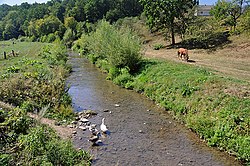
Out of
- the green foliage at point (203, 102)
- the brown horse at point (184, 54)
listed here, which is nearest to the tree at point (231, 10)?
the brown horse at point (184, 54)

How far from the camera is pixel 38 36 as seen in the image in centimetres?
10656

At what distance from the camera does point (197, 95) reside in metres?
16.3

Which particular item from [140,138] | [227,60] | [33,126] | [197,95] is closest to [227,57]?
[227,60]

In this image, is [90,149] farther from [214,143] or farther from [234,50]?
[234,50]

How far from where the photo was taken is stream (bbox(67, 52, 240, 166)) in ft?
37.1

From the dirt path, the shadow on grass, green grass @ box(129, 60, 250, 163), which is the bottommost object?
green grass @ box(129, 60, 250, 163)

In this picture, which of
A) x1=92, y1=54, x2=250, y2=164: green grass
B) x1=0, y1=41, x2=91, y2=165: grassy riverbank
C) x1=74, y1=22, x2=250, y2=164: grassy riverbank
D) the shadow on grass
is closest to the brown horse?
x1=74, y1=22, x2=250, y2=164: grassy riverbank

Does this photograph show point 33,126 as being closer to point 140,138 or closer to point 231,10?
point 140,138

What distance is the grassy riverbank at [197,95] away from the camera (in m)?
12.1

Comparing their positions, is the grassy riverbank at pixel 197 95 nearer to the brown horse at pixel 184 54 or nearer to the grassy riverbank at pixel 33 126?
the brown horse at pixel 184 54

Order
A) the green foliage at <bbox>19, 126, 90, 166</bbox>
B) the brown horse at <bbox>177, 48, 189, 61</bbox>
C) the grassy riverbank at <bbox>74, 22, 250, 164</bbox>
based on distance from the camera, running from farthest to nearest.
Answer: the brown horse at <bbox>177, 48, 189, 61</bbox> → the grassy riverbank at <bbox>74, 22, 250, 164</bbox> → the green foliage at <bbox>19, 126, 90, 166</bbox>

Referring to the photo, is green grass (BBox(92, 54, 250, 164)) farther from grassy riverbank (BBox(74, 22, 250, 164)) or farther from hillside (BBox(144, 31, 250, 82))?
hillside (BBox(144, 31, 250, 82))

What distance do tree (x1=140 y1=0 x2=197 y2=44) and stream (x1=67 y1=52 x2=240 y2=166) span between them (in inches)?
939

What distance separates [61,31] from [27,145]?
285ft
